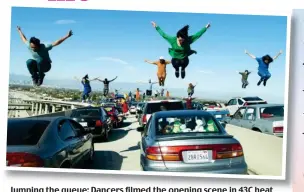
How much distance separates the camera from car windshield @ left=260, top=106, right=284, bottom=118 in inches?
217

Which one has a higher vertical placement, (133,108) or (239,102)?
(239,102)

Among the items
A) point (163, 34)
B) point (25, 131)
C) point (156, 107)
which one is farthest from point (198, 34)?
point (25, 131)

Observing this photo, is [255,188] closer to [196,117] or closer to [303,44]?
[196,117]

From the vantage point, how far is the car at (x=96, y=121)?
6.53 meters

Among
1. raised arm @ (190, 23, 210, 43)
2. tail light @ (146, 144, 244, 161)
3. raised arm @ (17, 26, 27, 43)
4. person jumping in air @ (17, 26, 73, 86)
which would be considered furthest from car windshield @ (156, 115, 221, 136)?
raised arm @ (17, 26, 27, 43)

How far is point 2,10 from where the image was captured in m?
5.55

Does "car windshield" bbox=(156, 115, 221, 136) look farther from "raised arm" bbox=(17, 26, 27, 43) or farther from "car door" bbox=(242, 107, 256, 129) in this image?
"raised arm" bbox=(17, 26, 27, 43)

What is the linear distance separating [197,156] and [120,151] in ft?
6.01

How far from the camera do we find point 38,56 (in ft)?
19.2

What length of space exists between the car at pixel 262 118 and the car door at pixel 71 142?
264cm

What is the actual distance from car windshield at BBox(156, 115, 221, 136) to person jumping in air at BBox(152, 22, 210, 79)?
3.01ft

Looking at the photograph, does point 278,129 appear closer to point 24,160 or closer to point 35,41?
point 24,160

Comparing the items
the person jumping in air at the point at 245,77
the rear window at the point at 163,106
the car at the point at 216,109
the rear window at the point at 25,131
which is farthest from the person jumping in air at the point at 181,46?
the rear window at the point at 25,131

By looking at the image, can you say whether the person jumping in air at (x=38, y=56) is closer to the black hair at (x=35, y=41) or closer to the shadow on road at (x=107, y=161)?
the black hair at (x=35, y=41)
